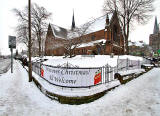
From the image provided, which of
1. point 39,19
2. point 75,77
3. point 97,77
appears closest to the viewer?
point 75,77

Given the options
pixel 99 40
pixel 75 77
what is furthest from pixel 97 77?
pixel 99 40

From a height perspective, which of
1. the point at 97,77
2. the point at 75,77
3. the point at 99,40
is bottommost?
the point at 97,77

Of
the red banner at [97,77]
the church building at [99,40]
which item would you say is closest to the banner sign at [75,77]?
the red banner at [97,77]

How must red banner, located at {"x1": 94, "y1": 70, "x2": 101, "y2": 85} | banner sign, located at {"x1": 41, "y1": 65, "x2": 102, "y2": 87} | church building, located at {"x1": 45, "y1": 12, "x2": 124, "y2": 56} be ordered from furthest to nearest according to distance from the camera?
church building, located at {"x1": 45, "y1": 12, "x2": 124, "y2": 56} < red banner, located at {"x1": 94, "y1": 70, "x2": 101, "y2": 85} < banner sign, located at {"x1": 41, "y1": 65, "x2": 102, "y2": 87}

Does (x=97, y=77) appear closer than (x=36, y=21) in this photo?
Yes

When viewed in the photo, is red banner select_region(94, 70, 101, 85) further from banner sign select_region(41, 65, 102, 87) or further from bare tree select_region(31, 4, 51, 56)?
bare tree select_region(31, 4, 51, 56)

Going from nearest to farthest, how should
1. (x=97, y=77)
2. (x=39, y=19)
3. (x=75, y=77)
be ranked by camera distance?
(x=75, y=77)
(x=97, y=77)
(x=39, y=19)

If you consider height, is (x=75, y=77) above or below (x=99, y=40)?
below

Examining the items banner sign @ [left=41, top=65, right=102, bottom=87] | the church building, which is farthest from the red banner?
the church building

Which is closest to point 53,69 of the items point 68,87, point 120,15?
point 68,87

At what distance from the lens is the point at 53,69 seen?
5.20m

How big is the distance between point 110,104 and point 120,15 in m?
25.3

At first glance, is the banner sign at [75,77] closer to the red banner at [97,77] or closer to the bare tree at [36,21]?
the red banner at [97,77]

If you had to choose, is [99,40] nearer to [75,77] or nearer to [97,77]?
[97,77]
